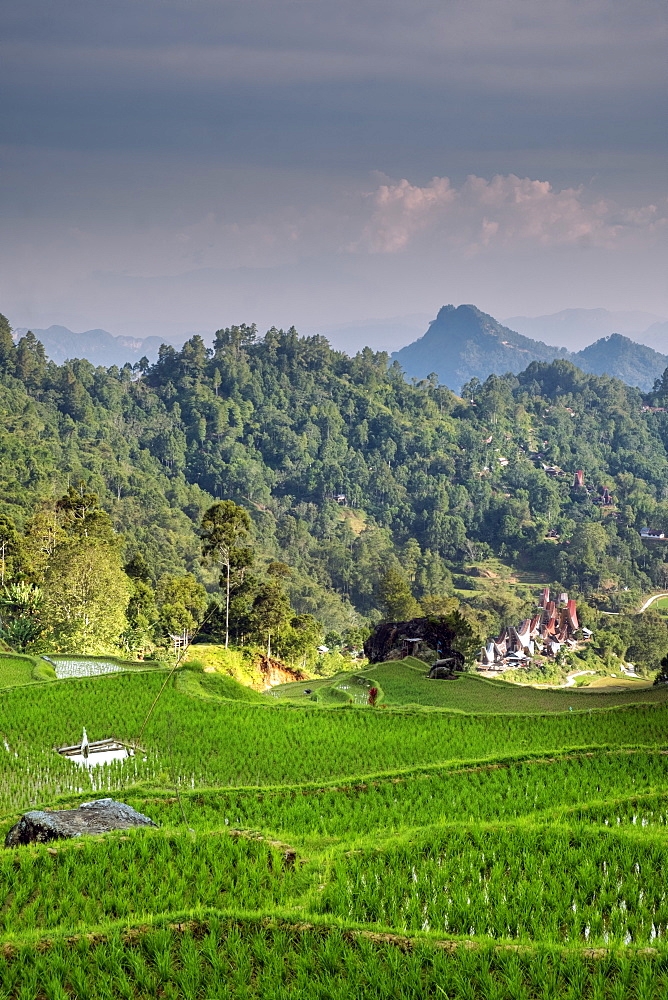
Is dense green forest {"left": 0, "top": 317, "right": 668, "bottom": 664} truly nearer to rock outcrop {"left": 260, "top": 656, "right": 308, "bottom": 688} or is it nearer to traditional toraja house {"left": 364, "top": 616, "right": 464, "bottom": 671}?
rock outcrop {"left": 260, "top": 656, "right": 308, "bottom": 688}

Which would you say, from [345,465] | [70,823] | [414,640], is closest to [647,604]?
[345,465]

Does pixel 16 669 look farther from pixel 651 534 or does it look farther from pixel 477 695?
pixel 651 534

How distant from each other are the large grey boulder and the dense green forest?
3594 centimetres

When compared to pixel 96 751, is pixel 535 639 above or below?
below

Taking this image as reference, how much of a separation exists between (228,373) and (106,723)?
84941mm

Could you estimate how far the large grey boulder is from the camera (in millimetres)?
7156

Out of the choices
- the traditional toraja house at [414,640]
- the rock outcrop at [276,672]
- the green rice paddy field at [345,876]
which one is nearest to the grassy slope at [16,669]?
the green rice paddy field at [345,876]

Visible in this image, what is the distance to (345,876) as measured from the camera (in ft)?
20.1

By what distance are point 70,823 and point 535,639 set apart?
42864 millimetres

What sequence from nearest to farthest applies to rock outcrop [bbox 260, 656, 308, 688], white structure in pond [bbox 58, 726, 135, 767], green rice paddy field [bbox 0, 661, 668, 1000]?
green rice paddy field [bbox 0, 661, 668, 1000] < white structure in pond [bbox 58, 726, 135, 767] < rock outcrop [bbox 260, 656, 308, 688]

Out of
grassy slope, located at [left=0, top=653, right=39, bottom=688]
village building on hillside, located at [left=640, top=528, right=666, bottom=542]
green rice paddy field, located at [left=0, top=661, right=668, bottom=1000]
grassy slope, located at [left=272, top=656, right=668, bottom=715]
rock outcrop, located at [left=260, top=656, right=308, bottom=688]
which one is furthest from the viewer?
village building on hillside, located at [left=640, top=528, right=666, bottom=542]

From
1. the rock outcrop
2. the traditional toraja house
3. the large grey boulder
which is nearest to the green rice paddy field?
the large grey boulder

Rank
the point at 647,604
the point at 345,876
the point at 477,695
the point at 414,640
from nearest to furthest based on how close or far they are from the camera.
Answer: the point at 345,876 < the point at 477,695 < the point at 414,640 < the point at 647,604

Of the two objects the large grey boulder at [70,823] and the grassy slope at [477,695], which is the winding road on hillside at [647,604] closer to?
the grassy slope at [477,695]
